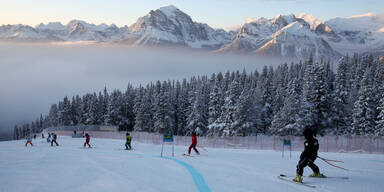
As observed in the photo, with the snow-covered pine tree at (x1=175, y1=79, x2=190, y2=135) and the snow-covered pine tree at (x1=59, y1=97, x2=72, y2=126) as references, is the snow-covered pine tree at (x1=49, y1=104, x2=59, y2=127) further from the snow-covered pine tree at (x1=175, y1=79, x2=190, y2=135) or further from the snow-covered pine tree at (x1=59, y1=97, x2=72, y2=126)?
the snow-covered pine tree at (x1=175, y1=79, x2=190, y2=135)

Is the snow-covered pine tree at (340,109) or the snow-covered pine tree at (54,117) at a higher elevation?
the snow-covered pine tree at (340,109)

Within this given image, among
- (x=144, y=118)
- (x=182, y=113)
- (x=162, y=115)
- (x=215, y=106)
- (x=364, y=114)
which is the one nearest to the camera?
(x=364, y=114)

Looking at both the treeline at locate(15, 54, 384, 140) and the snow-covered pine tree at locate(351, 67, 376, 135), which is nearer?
the snow-covered pine tree at locate(351, 67, 376, 135)

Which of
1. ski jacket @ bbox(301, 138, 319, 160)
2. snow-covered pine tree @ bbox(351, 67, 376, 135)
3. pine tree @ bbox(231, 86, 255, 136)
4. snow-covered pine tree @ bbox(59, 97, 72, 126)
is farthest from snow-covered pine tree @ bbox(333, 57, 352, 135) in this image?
snow-covered pine tree @ bbox(59, 97, 72, 126)

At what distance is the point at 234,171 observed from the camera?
14.5 metres

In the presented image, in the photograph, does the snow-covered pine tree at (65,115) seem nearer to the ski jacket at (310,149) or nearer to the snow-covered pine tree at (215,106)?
the snow-covered pine tree at (215,106)

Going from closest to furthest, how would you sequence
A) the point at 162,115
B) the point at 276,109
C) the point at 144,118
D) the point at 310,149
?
1. the point at 310,149
2. the point at 276,109
3. the point at 162,115
4. the point at 144,118

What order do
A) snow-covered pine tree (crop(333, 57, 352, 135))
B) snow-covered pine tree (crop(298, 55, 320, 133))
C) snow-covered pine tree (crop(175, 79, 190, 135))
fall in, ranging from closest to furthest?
1. snow-covered pine tree (crop(298, 55, 320, 133))
2. snow-covered pine tree (crop(333, 57, 352, 135))
3. snow-covered pine tree (crop(175, 79, 190, 135))

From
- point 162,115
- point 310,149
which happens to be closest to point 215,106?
point 162,115

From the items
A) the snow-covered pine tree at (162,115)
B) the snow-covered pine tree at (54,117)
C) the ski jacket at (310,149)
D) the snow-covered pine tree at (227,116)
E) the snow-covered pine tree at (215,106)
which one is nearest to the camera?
the ski jacket at (310,149)

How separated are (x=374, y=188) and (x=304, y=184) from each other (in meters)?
2.31

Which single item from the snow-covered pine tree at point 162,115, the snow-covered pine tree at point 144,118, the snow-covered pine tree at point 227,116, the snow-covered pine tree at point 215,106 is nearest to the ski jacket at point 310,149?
the snow-covered pine tree at point 227,116

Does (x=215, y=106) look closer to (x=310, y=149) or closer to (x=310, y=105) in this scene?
(x=310, y=105)

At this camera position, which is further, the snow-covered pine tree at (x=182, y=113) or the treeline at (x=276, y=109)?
the snow-covered pine tree at (x=182, y=113)
